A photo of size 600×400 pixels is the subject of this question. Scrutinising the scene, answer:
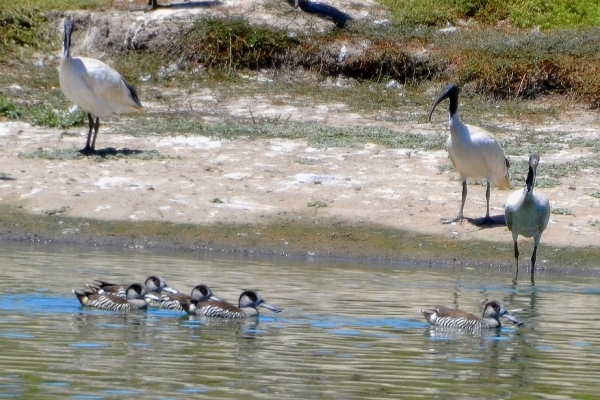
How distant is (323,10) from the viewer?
24.7 metres

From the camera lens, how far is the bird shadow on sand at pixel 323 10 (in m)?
24.4

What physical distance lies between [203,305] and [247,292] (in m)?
0.38

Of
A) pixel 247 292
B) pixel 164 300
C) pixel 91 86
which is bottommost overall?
pixel 164 300

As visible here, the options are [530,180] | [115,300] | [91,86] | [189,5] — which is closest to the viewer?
[115,300]

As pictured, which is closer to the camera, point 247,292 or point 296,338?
point 296,338

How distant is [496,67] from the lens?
22.0 meters

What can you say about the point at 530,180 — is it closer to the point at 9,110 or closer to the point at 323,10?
the point at 9,110

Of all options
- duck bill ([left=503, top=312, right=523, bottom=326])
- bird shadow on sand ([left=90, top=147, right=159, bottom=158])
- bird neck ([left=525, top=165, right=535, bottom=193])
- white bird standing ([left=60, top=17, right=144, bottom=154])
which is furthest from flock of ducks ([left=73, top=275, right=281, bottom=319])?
white bird standing ([left=60, top=17, right=144, bottom=154])

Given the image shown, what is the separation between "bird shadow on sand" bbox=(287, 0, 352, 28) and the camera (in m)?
24.4

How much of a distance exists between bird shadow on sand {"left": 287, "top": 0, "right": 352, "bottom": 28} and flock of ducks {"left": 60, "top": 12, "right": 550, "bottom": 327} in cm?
651

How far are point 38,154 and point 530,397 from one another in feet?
36.7

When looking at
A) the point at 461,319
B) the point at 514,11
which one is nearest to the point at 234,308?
the point at 461,319

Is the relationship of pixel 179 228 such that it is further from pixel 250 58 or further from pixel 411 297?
pixel 250 58

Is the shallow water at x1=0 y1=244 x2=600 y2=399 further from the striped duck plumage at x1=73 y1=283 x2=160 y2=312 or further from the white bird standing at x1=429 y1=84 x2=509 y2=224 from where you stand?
the white bird standing at x1=429 y1=84 x2=509 y2=224
